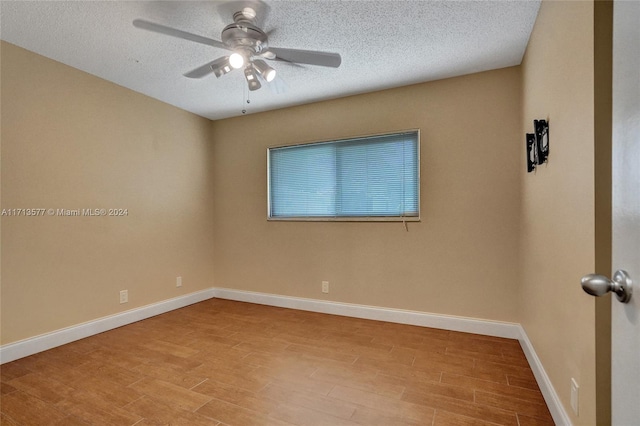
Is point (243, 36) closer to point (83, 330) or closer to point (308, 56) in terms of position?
point (308, 56)

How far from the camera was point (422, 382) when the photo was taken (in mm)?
2105

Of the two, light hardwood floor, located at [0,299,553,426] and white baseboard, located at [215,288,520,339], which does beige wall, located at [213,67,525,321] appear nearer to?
white baseboard, located at [215,288,520,339]

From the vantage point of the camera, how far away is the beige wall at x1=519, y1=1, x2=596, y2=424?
1.20 meters

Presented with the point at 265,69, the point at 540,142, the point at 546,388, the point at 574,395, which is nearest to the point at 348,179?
the point at 265,69

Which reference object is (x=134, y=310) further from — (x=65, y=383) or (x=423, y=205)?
(x=423, y=205)

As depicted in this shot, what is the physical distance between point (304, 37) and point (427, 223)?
205 centimetres

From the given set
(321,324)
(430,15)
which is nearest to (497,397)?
(321,324)

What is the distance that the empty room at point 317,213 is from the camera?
1.41 metres

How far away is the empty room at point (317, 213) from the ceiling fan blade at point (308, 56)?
3 centimetres

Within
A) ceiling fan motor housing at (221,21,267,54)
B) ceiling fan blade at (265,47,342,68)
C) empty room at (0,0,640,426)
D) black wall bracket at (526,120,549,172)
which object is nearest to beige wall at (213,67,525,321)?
empty room at (0,0,640,426)

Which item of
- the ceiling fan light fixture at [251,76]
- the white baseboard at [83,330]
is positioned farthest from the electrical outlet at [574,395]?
the white baseboard at [83,330]

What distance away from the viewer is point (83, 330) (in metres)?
2.89

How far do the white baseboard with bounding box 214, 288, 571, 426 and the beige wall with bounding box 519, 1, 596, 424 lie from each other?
0.10m

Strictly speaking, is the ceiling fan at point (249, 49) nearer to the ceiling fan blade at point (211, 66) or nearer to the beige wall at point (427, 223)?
the ceiling fan blade at point (211, 66)
